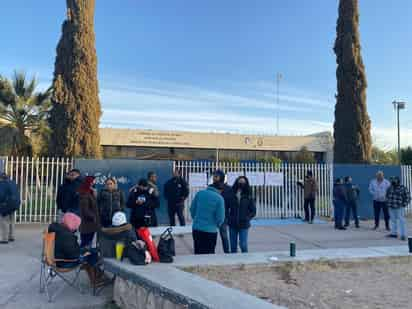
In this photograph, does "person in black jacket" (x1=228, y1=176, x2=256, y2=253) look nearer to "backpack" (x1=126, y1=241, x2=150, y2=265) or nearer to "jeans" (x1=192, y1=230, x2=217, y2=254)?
"jeans" (x1=192, y1=230, x2=217, y2=254)

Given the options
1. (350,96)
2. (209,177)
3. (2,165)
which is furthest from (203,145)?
(2,165)

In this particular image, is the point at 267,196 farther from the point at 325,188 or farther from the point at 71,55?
the point at 71,55

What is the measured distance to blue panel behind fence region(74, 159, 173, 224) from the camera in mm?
11109

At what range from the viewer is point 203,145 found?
39.2 meters

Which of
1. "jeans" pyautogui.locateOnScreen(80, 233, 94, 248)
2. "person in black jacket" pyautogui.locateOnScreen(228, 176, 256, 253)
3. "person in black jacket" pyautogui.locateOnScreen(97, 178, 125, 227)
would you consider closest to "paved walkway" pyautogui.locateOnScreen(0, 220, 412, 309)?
"jeans" pyautogui.locateOnScreen(80, 233, 94, 248)

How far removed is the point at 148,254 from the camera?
193 inches

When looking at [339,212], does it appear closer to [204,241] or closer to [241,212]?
[241,212]

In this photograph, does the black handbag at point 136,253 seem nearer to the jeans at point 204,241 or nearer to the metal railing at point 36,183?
the jeans at point 204,241

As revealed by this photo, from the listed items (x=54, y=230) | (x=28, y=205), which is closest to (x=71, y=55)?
(x=28, y=205)

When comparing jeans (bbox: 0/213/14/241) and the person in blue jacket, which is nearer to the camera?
the person in blue jacket

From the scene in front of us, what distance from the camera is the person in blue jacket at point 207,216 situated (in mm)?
5582

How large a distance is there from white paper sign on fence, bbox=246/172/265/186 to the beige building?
2283cm

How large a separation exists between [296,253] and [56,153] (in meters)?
10.5

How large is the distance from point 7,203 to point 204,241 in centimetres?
486
